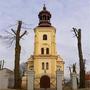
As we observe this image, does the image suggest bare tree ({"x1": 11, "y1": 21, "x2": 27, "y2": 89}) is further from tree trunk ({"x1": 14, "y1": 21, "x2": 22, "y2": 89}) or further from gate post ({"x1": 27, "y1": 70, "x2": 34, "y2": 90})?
gate post ({"x1": 27, "y1": 70, "x2": 34, "y2": 90})

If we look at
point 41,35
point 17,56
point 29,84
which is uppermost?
point 41,35

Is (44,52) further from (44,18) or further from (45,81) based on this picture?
(44,18)

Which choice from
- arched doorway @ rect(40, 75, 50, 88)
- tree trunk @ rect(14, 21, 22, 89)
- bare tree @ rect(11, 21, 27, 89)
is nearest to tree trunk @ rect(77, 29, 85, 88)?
bare tree @ rect(11, 21, 27, 89)

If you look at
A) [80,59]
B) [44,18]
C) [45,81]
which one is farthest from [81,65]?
[44,18]

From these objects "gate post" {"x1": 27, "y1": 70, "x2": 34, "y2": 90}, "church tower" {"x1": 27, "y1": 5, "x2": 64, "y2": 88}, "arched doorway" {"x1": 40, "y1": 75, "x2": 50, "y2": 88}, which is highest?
"church tower" {"x1": 27, "y1": 5, "x2": 64, "y2": 88}

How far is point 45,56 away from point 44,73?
330cm

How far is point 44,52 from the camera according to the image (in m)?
56.5

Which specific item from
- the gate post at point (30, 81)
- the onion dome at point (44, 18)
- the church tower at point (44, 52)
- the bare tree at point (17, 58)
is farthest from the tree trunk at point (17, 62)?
the onion dome at point (44, 18)

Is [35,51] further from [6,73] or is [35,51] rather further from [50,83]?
[6,73]

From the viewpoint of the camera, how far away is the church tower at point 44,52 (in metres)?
54.9

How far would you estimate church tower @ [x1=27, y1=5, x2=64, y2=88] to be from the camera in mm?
54906

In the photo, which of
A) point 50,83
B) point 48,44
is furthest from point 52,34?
point 50,83

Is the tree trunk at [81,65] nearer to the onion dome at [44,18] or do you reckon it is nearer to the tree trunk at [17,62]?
the tree trunk at [17,62]

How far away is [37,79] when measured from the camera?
5391 cm
